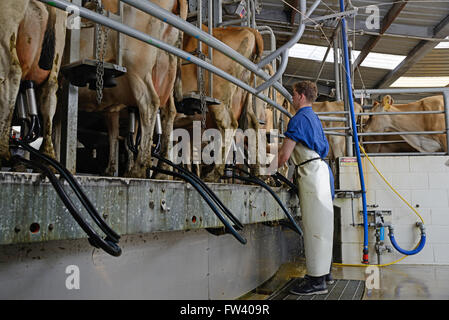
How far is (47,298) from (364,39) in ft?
29.3

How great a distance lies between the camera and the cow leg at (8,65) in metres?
1.57

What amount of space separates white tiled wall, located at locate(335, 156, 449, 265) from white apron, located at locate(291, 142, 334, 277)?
6.55 feet

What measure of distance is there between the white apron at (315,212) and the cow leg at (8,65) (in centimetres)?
224

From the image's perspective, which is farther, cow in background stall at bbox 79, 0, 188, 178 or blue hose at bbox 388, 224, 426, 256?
blue hose at bbox 388, 224, 426, 256

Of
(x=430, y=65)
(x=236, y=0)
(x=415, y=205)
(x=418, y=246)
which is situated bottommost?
(x=418, y=246)

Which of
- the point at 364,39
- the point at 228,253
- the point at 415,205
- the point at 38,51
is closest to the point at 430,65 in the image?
the point at 364,39

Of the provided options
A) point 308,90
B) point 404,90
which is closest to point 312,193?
point 308,90

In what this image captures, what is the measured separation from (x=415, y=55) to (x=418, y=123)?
314cm

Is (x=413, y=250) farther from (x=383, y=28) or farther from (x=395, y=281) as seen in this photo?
(x=383, y=28)

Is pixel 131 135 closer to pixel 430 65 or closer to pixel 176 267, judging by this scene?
pixel 176 267

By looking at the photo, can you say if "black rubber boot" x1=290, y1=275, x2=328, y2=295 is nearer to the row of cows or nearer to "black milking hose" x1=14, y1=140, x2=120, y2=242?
the row of cows

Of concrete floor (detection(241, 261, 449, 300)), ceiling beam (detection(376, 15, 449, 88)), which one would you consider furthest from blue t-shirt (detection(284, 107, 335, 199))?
ceiling beam (detection(376, 15, 449, 88))

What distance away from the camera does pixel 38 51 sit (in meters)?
1.87

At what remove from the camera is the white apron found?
3.14m
